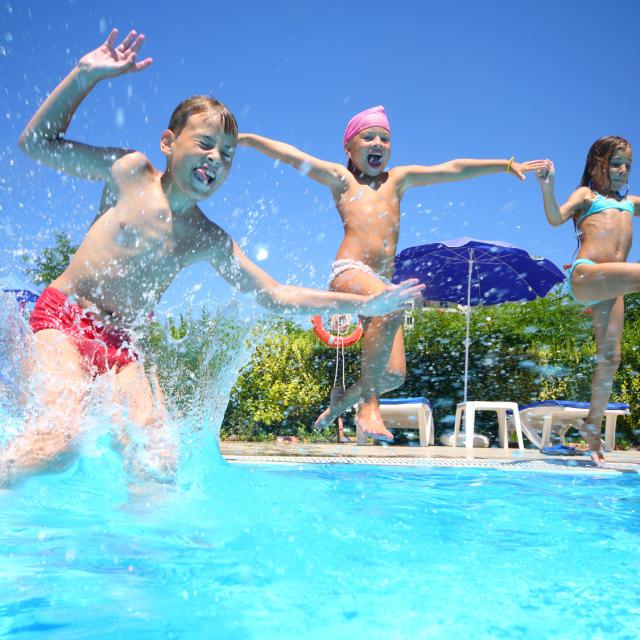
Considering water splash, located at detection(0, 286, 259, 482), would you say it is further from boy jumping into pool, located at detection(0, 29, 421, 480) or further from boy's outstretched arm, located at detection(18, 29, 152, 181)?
boy's outstretched arm, located at detection(18, 29, 152, 181)

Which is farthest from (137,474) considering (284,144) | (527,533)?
(284,144)

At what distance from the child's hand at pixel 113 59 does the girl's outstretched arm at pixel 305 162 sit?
170 cm

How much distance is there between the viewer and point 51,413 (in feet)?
8.45

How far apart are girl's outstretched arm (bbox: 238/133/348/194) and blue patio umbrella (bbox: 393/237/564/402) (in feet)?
14.5

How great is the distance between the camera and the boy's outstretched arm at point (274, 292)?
2.95 m

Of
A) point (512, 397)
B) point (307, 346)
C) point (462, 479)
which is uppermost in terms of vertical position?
point (307, 346)

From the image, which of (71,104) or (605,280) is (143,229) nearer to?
(71,104)

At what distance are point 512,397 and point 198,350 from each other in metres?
7.08

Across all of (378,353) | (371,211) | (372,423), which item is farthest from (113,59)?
(372,423)

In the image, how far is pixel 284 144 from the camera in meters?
4.59

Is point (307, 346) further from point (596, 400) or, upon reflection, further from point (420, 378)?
point (596, 400)

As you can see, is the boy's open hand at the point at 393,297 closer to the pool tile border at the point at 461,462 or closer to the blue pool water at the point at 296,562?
the blue pool water at the point at 296,562

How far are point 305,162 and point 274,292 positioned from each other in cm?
178

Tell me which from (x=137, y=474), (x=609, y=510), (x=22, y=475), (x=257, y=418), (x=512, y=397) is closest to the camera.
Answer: (x=22, y=475)
